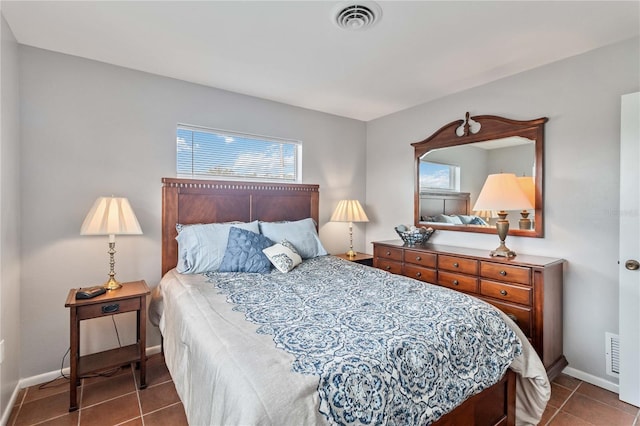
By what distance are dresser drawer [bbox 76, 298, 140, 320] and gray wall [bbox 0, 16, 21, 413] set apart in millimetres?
380

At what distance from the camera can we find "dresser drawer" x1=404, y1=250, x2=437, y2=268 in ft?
9.37

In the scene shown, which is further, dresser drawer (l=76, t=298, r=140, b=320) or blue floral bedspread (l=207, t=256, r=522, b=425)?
dresser drawer (l=76, t=298, r=140, b=320)

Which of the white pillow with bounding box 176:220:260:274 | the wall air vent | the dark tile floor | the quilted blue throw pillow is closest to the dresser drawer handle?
the white pillow with bounding box 176:220:260:274

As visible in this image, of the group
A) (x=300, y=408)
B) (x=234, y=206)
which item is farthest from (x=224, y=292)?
(x=234, y=206)

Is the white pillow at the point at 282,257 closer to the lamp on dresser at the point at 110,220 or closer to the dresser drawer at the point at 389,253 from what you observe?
the lamp on dresser at the point at 110,220

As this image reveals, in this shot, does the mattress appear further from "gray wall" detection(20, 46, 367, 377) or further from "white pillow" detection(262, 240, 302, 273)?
"gray wall" detection(20, 46, 367, 377)

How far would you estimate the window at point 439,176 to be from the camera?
10.5ft

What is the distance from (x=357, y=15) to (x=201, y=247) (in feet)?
6.51

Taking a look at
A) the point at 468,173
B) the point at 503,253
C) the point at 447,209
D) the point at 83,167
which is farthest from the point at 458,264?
the point at 83,167

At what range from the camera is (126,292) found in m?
2.21

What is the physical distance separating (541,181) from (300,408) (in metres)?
2.62

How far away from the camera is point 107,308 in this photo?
209 centimetres

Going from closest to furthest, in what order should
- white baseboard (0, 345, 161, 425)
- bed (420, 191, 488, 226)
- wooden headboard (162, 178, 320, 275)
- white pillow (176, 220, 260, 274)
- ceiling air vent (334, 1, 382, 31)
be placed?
ceiling air vent (334, 1, 382, 31) < white baseboard (0, 345, 161, 425) < white pillow (176, 220, 260, 274) < wooden headboard (162, 178, 320, 275) < bed (420, 191, 488, 226)

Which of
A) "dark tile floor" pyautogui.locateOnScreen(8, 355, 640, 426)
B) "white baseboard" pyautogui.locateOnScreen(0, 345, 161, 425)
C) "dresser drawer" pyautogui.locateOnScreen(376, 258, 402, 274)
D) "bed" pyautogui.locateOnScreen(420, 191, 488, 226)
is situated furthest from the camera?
"dresser drawer" pyautogui.locateOnScreen(376, 258, 402, 274)
